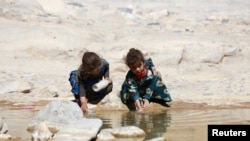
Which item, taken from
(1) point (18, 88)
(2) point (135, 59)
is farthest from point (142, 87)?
(1) point (18, 88)

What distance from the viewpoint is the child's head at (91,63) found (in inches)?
275

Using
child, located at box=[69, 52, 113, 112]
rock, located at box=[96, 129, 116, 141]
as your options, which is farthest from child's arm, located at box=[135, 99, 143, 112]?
rock, located at box=[96, 129, 116, 141]

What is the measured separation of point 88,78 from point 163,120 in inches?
56.9

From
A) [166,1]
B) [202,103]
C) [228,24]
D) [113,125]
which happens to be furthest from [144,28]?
[113,125]

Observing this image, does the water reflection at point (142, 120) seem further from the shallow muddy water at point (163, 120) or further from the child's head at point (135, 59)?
the child's head at point (135, 59)

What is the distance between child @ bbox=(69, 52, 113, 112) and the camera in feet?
23.1

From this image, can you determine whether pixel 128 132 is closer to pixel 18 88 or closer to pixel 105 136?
pixel 105 136

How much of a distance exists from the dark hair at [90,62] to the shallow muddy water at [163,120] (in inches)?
22.1

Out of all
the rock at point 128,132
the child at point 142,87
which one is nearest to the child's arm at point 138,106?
the child at point 142,87

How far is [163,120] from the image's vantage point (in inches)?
253

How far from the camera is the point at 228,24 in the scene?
20875 millimetres

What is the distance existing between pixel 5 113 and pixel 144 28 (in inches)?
460

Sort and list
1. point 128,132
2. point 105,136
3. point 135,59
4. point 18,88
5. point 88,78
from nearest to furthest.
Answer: point 105,136 → point 128,132 → point 135,59 → point 88,78 → point 18,88

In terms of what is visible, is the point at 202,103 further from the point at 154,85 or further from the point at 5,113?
the point at 5,113
